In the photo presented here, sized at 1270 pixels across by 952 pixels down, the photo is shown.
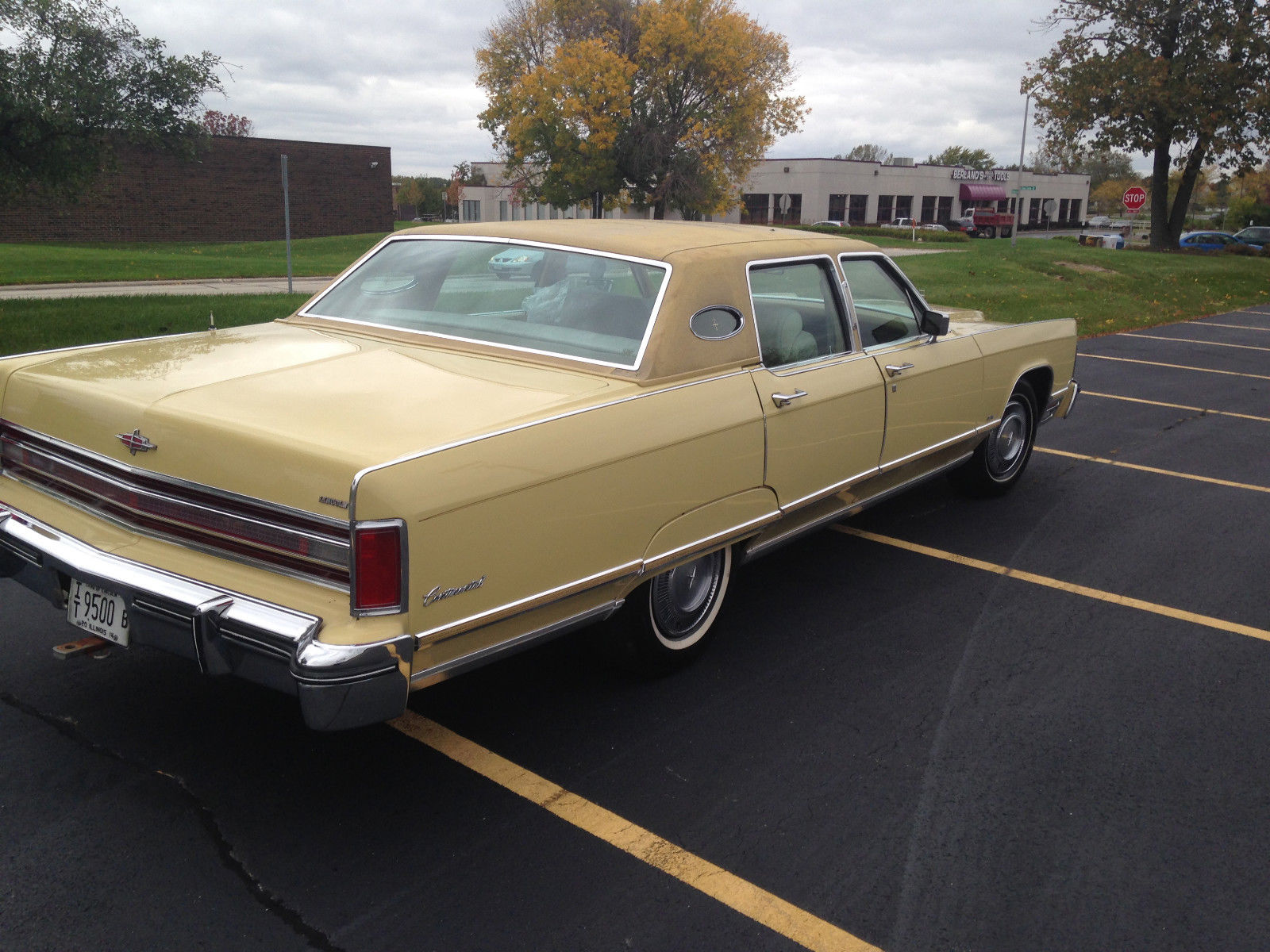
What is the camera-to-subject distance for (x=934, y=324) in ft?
16.7

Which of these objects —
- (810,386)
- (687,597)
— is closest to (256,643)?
(687,597)

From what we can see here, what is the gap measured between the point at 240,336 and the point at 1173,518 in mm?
5272

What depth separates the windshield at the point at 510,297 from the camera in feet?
12.3

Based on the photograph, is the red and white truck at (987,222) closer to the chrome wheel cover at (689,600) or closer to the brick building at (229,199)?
the brick building at (229,199)

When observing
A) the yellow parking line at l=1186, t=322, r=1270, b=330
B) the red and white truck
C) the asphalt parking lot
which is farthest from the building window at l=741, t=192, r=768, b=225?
the asphalt parking lot

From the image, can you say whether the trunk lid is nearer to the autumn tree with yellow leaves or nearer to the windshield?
the windshield

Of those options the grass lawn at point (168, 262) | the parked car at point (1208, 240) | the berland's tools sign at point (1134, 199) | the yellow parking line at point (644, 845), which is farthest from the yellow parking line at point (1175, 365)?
the parked car at point (1208, 240)

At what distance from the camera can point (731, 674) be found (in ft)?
13.1

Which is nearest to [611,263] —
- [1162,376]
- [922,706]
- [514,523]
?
[514,523]

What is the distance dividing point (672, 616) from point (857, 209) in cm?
6539

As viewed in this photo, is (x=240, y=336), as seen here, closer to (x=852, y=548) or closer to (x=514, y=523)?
(x=514, y=523)

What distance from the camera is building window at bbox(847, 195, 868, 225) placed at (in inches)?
2544

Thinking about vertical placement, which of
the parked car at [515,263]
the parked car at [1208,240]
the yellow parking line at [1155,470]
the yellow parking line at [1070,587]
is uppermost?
the parked car at [1208,240]

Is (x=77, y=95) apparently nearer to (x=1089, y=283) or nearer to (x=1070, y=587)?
(x=1070, y=587)
